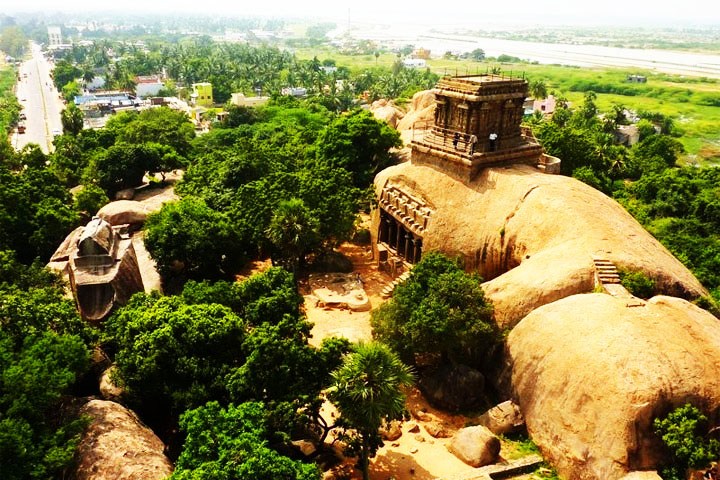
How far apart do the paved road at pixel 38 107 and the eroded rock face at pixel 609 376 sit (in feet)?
241

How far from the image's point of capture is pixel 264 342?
20.6m

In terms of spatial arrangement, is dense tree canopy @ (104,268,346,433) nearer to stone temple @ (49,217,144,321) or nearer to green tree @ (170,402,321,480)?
green tree @ (170,402,321,480)

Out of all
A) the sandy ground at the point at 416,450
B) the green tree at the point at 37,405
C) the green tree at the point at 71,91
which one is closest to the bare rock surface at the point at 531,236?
the sandy ground at the point at 416,450

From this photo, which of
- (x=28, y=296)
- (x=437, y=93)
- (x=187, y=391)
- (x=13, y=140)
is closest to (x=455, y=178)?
(x=437, y=93)

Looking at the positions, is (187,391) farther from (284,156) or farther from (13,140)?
(13,140)

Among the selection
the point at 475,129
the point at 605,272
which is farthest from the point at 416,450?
the point at 475,129

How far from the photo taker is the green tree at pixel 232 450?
1644cm

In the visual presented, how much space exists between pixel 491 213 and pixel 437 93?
9.52 m

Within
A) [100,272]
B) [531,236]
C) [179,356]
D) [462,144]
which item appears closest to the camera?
[179,356]

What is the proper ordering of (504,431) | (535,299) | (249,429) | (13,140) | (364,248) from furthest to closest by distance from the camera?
(13,140) → (364,248) → (535,299) → (504,431) → (249,429)

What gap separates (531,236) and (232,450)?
61.4 feet

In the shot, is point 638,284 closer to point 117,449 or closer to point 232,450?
point 232,450

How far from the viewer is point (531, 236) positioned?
29203mm

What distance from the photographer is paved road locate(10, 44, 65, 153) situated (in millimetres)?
88188
